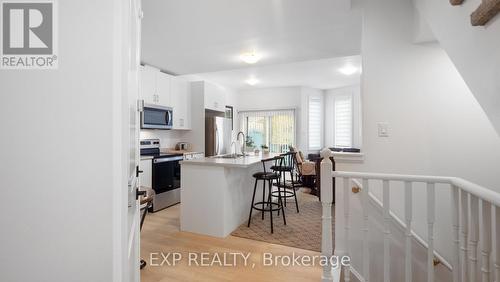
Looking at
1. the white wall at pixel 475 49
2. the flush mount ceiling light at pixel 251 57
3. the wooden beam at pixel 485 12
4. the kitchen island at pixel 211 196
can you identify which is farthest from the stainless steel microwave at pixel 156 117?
the wooden beam at pixel 485 12

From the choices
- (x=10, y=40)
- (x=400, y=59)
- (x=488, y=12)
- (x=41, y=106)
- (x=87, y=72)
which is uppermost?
(x=400, y=59)

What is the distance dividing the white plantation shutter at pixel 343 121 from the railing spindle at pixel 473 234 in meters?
5.36

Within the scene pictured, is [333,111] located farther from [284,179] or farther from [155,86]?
[155,86]

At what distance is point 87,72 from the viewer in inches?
32.0

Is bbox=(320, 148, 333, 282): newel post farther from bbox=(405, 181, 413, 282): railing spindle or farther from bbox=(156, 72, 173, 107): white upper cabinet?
bbox=(156, 72, 173, 107): white upper cabinet

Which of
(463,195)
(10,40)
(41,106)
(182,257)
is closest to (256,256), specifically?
(182,257)

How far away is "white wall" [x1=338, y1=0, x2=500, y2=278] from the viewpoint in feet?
6.97

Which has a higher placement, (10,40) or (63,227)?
(10,40)

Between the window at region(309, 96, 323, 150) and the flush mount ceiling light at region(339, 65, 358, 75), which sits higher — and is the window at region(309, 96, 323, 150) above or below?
below

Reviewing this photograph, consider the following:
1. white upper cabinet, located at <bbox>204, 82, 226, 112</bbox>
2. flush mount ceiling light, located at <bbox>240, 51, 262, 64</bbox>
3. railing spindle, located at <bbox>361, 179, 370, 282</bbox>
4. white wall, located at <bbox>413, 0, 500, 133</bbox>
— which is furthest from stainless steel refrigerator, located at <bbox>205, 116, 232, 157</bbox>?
white wall, located at <bbox>413, 0, 500, 133</bbox>

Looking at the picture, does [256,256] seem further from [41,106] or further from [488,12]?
[488,12]

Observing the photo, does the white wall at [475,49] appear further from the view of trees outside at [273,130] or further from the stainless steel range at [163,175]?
the view of trees outside at [273,130]

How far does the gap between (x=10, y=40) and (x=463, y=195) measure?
7.24 feet

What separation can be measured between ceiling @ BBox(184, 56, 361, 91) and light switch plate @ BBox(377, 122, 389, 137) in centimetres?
247
